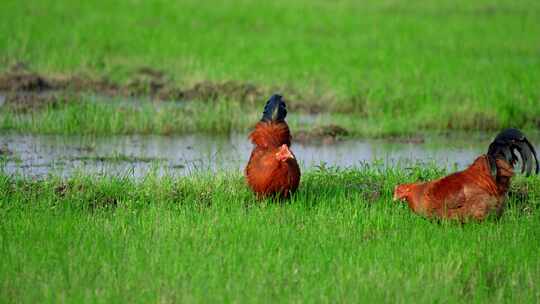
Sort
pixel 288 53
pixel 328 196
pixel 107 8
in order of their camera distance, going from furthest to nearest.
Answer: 1. pixel 107 8
2. pixel 288 53
3. pixel 328 196

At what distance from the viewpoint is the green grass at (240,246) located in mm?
4984

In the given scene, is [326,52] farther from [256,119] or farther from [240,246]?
[240,246]

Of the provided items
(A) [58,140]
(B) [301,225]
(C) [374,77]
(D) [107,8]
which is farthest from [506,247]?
(D) [107,8]

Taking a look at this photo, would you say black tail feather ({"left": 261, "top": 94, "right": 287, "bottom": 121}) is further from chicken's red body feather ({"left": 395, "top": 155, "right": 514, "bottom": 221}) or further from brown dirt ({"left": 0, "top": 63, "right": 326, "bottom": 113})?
brown dirt ({"left": 0, "top": 63, "right": 326, "bottom": 113})

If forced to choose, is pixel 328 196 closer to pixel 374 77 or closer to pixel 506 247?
pixel 506 247

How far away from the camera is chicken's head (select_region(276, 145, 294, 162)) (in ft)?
21.5

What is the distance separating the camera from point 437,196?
20.5 ft

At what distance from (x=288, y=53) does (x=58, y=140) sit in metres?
5.05

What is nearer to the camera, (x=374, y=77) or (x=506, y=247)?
(x=506, y=247)

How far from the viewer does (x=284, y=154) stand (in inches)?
260

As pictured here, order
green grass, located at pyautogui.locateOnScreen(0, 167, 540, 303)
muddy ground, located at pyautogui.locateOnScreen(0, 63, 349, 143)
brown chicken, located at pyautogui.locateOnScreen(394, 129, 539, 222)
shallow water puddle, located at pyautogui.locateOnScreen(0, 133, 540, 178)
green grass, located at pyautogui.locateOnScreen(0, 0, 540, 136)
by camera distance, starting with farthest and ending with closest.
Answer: muddy ground, located at pyautogui.locateOnScreen(0, 63, 349, 143)
green grass, located at pyautogui.locateOnScreen(0, 0, 540, 136)
shallow water puddle, located at pyautogui.locateOnScreen(0, 133, 540, 178)
brown chicken, located at pyautogui.locateOnScreen(394, 129, 539, 222)
green grass, located at pyautogui.locateOnScreen(0, 167, 540, 303)

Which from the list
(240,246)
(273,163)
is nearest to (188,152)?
(273,163)

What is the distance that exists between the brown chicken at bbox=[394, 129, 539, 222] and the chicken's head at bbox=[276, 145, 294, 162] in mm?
991

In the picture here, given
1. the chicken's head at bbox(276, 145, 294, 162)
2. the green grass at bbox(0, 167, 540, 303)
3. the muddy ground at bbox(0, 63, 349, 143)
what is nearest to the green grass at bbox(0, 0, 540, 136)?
the muddy ground at bbox(0, 63, 349, 143)
